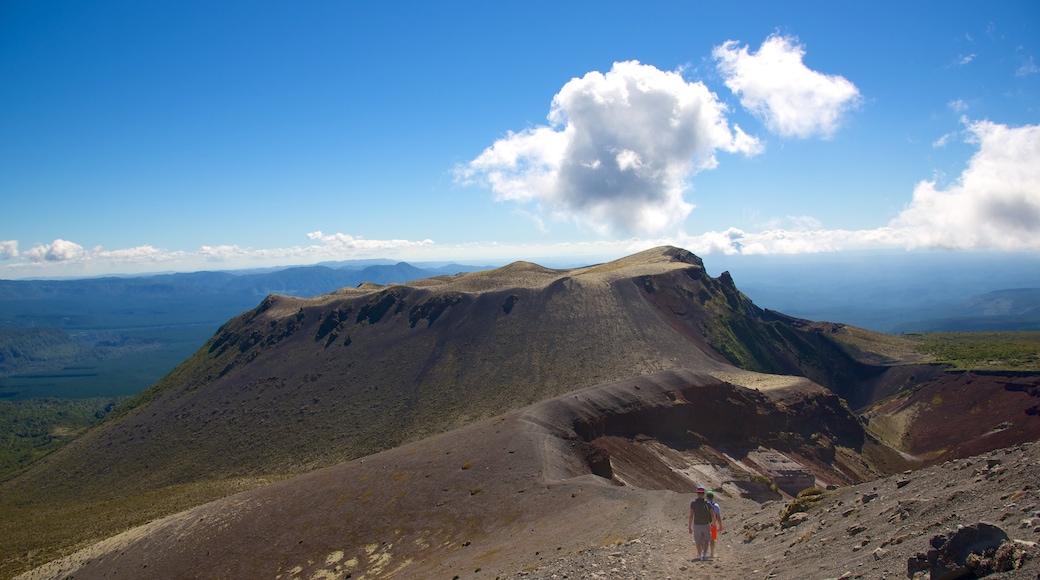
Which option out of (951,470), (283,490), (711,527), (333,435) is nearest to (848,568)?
(711,527)

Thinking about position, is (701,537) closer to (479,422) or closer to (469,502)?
(469,502)

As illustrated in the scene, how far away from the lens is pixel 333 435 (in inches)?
2874

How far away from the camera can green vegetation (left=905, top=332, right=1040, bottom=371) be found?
8365 centimetres

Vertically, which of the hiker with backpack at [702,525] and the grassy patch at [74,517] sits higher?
the hiker with backpack at [702,525]

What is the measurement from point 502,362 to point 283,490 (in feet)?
151

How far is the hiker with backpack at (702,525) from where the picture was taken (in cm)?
1735

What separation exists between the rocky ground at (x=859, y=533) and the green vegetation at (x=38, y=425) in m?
103

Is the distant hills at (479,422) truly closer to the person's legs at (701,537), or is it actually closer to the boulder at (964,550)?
the person's legs at (701,537)

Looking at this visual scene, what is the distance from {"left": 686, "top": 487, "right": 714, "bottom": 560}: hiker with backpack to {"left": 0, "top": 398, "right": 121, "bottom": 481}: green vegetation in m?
105

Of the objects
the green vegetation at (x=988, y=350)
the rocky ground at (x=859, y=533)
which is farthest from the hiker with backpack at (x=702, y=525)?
the green vegetation at (x=988, y=350)

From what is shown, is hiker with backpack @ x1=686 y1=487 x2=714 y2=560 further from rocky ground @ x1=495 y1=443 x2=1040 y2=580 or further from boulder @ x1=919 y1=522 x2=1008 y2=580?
boulder @ x1=919 y1=522 x2=1008 y2=580

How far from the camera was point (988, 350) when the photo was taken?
323ft

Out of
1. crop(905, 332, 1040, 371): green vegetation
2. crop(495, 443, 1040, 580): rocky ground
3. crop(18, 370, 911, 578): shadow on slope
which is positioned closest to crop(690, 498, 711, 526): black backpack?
crop(495, 443, 1040, 580): rocky ground

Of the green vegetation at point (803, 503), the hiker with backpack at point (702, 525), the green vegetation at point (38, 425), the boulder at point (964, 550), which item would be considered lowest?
the green vegetation at point (38, 425)
